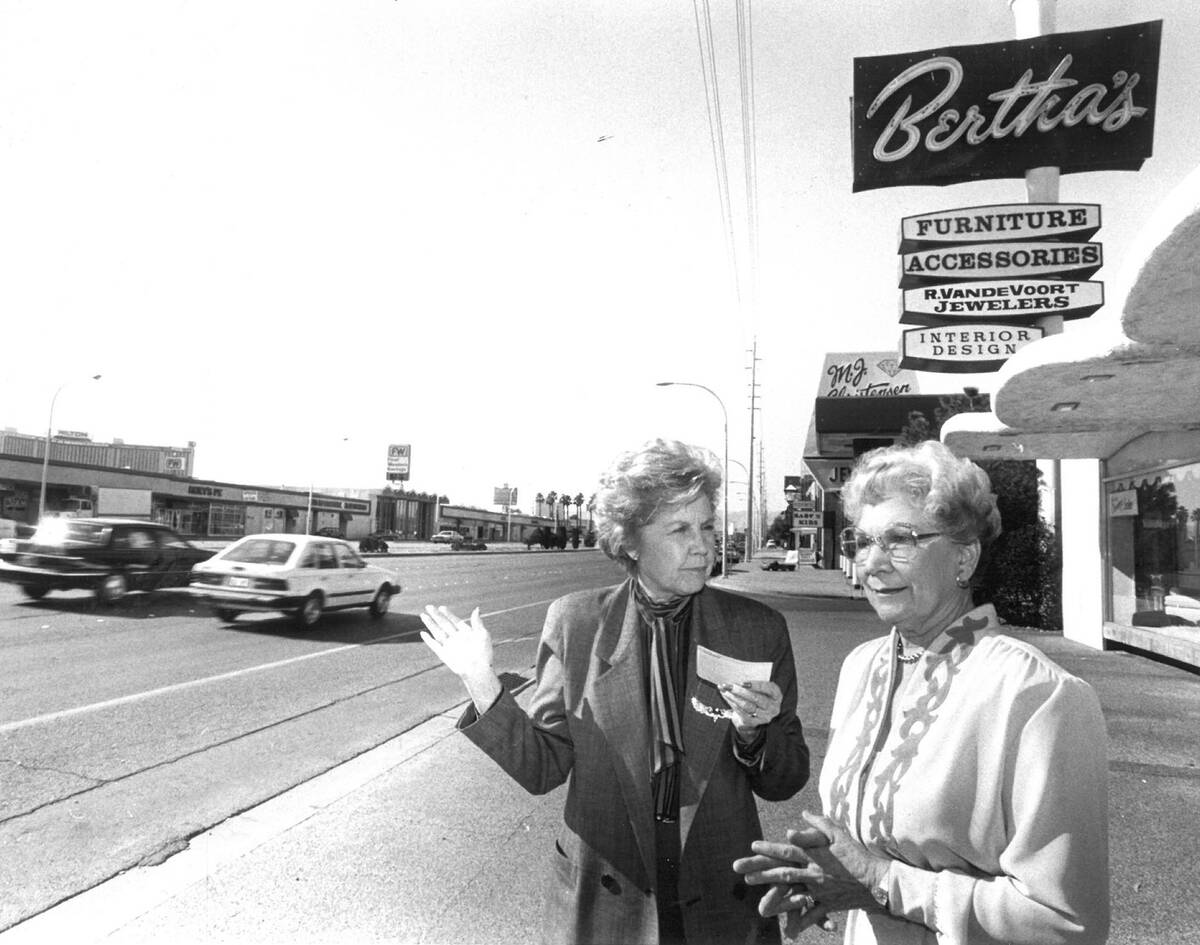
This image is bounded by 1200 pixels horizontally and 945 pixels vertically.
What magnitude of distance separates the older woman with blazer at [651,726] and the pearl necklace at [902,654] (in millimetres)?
291

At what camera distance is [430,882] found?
3738 millimetres

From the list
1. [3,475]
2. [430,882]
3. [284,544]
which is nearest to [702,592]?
[430,882]

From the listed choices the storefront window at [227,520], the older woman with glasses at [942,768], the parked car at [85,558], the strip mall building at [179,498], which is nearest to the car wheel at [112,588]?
the parked car at [85,558]

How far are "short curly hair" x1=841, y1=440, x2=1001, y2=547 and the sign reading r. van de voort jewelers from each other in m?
14.6

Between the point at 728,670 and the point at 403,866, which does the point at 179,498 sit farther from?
the point at 728,670

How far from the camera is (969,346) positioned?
46.1ft

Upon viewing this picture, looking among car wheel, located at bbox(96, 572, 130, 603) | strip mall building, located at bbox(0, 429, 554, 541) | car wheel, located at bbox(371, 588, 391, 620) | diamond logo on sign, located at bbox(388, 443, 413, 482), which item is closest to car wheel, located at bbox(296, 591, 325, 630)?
car wheel, located at bbox(371, 588, 391, 620)

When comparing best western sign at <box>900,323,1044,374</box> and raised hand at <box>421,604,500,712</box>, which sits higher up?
best western sign at <box>900,323,1044,374</box>

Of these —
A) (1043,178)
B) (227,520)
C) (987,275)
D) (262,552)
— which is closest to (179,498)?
(227,520)

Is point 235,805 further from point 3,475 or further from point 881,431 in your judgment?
point 3,475

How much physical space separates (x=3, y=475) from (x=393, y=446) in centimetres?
5449

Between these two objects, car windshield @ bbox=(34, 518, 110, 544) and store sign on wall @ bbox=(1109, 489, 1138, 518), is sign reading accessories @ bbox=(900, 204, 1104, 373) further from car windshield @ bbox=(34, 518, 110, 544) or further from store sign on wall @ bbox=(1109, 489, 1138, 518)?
car windshield @ bbox=(34, 518, 110, 544)

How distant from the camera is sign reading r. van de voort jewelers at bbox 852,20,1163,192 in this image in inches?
552

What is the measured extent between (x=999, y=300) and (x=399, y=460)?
91005mm
